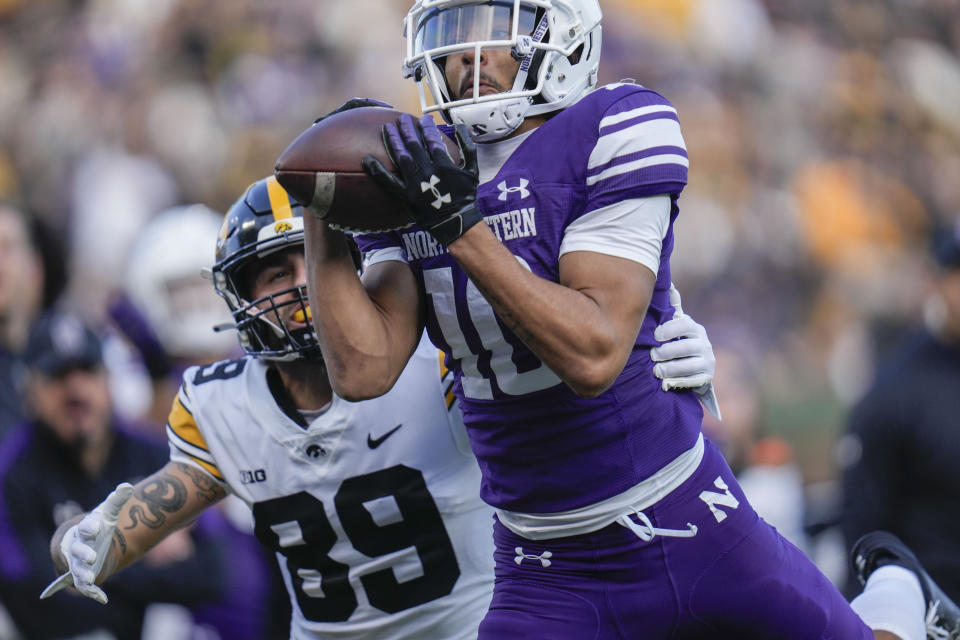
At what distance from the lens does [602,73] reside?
418 inches

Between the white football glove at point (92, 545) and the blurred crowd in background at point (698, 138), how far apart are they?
5.21 meters

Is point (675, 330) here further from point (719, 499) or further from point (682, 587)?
point (682, 587)

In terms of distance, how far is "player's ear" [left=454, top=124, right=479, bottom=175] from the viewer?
2293 millimetres

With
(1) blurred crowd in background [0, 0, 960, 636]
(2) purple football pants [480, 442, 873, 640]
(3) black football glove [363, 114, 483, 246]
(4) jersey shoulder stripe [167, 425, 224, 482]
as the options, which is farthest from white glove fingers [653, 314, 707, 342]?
(1) blurred crowd in background [0, 0, 960, 636]

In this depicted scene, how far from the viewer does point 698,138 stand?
10.6m

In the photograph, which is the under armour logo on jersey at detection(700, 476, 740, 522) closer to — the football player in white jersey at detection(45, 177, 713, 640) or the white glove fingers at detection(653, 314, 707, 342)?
the white glove fingers at detection(653, 314, 707, 342)

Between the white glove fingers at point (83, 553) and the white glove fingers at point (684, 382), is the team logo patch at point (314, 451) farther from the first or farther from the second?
the white glove fingers at point (684, 382)

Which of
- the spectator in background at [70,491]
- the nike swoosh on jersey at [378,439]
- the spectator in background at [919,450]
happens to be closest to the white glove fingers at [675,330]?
the nike swoosh on jersey at [378,439]

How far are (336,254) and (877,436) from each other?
8.68 ft

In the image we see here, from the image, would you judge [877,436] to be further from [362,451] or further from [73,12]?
[73,12]

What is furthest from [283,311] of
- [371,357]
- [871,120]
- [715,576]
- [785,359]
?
[871,120]

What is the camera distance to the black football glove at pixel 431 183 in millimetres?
2246

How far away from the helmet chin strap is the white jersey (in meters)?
0.75

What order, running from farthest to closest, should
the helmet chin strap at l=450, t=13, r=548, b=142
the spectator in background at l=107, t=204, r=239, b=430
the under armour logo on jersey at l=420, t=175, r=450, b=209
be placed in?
the spectator in background at l=107, t=204, r=239, b=430
the helmet chin strap at l=450, t=13, r=548, b=142
the under armour logo on jersey at l=420, t=175, r=450, b=209
